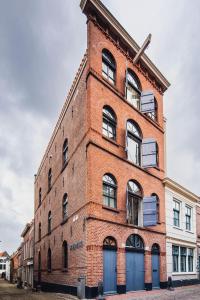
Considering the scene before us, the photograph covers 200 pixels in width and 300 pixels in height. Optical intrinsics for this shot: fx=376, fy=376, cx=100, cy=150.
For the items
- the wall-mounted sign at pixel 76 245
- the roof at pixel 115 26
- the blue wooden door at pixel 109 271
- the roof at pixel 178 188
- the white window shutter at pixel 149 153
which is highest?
the roof at pixel 115 26

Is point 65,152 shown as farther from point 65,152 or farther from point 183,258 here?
point 183,258

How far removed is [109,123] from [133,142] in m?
2.66

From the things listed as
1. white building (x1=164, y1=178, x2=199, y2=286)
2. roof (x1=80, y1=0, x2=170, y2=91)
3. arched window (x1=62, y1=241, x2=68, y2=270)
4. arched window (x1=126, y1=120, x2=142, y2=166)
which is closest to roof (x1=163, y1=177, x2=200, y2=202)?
white building (x1=164, y1=178, x2=199, y2=286)

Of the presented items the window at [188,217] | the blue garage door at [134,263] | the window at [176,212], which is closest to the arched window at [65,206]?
the blue garage door at [134,263]

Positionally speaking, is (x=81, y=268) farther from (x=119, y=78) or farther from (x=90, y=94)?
(x=119, y=78)

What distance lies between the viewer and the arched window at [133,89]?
22.0 metres

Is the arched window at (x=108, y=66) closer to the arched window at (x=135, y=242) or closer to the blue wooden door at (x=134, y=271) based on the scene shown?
the arched window at (x=135, y=242)

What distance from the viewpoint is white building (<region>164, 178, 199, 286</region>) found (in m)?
24.1

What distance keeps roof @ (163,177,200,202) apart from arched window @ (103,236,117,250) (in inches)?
292

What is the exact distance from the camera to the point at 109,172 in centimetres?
1845

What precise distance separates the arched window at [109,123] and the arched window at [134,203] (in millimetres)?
2895

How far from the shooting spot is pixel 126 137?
64.6 ft

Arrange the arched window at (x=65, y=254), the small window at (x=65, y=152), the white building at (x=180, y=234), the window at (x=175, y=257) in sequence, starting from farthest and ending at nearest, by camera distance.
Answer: the window at (x=175, y=257)
the white building at (x=180, y=234)
the small window at (x=65, y=152)
the arched window at (x=65, y=254)

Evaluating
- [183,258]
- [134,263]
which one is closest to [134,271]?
[134,263]
